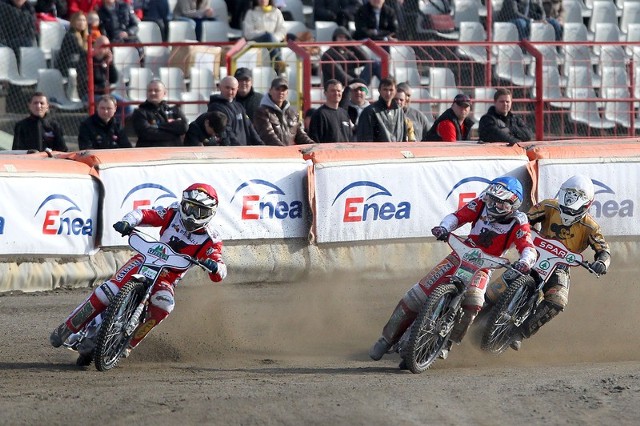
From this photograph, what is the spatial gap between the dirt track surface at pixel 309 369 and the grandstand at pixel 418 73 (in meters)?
4.00

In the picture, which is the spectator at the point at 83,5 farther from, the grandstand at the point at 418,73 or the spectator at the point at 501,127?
the spectator at the point at 501,127

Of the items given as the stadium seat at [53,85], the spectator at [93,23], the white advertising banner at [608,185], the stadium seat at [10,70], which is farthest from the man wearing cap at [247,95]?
the stadium seat at [10,70]

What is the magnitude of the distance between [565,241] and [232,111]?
497 centimetres

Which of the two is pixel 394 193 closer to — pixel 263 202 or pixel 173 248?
pixel 263 202

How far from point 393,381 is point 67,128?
32.6ft

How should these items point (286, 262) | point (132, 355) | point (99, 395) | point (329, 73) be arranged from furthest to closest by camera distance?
point (329, 73) < point (286, 262) < point (132, 355) < point (99, 395)

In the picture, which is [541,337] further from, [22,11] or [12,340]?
[22,11]

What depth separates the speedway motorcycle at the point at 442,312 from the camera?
932 centimetres

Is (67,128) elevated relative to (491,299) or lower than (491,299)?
elevated

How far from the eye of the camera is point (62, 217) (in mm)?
12359

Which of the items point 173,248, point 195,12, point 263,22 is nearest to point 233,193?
point 173,248

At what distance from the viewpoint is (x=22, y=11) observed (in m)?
17.6

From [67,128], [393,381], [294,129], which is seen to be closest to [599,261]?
[393,381]

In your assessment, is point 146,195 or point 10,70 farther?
point 10,70
